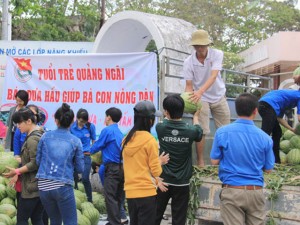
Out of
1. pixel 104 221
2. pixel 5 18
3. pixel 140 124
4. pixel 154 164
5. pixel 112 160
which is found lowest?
pixel 104 221

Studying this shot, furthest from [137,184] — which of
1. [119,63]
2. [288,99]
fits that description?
[119,63]

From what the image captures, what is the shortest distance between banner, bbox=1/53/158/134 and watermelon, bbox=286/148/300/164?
7.75 ft

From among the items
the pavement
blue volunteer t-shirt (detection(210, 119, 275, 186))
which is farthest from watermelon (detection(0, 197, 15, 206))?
blue volunteer t-shirt (detection(210, 119, 275, 186))

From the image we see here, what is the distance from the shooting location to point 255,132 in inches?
163

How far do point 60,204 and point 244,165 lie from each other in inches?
78.3

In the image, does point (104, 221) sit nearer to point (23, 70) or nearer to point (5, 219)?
point (5, 219)

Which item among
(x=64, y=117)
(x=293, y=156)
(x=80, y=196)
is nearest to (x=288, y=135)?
(x=293, y=156)

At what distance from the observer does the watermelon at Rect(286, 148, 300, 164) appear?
6168 mm

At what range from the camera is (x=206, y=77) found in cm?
634

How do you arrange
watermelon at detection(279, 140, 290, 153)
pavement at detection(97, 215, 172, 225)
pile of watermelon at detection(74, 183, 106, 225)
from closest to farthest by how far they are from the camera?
pile of watermelon at detection(74, 183, 106, 225), pavement at detection(97, 215, 172, 225), watermelon at detection(279, 140, 290, 153)

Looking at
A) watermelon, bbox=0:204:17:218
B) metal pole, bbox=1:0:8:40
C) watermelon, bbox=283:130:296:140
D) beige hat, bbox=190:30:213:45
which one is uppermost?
metal pole, bbox=1:0:8:40

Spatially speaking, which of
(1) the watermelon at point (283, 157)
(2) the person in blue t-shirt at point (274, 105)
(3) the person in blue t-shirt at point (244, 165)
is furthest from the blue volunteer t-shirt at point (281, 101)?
(3) the person in blue t-shirt at point (244, 165)

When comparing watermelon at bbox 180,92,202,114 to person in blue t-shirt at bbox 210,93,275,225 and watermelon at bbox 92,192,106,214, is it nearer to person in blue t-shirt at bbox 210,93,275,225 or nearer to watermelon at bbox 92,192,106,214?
person in blue t-shirt at bbox 210,93,275,225

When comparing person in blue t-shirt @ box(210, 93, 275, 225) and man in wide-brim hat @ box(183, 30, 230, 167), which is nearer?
person in blue t-shirt @ box(210, 93, 275, 225)
